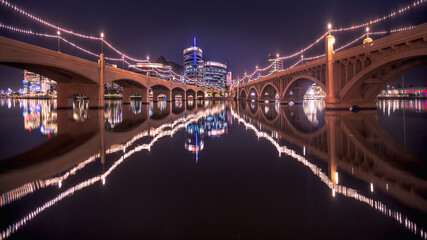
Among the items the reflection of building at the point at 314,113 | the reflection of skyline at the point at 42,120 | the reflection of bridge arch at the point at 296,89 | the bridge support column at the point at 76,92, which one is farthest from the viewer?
the reflection of bridge arch at the point at 296,89

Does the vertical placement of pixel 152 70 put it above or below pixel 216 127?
above

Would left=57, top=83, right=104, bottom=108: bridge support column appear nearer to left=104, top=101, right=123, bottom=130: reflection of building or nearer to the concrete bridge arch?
left=104, top=101, right=123, bottom=130: reflection of building

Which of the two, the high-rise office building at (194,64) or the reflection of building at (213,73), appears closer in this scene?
the high-rise office building at (194,64)

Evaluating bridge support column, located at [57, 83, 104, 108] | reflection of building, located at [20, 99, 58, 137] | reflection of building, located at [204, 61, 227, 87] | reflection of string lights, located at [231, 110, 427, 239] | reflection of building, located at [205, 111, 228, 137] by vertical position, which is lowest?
reflection of string lights, located at [231, 110, 427, 239]

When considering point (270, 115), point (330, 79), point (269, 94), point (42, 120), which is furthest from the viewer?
point (269, 94)

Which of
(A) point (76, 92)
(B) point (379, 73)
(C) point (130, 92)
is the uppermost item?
(C) point (130, 92)

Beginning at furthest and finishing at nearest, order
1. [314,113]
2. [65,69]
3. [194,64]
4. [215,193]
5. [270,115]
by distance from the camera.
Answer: [194,64], [314,113], [65,69], [270,115], [215,193]

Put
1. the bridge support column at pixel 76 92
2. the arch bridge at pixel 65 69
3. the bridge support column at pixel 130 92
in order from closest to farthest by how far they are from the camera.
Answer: the arch bridge at pixel 65 69 → the bridge support column at pixel 76 92 → the bridge support column at pixel 130 92

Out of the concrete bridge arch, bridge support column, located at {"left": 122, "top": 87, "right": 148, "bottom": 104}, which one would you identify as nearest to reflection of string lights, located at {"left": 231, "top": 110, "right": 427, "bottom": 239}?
the concrete bridge arch

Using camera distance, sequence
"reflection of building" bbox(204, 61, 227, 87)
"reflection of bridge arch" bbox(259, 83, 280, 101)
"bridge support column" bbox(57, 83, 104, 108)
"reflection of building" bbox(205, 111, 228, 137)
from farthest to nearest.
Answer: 1. "reflection of building" bbox(204, 61, 227, 87)
2. "reflection of bridge arch" bbox(259, 83, 280, 101)
3. "bridge support column" bbox(57, 83, 104, 108)
4. "reflection of building" bbox(205, 111, 228, 137)

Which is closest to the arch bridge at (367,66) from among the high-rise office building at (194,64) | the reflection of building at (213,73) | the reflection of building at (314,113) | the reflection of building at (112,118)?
the reflection of building at (314,113)

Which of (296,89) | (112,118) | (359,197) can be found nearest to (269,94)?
(296,89)

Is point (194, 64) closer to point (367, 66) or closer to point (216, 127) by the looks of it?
point (367, 66)

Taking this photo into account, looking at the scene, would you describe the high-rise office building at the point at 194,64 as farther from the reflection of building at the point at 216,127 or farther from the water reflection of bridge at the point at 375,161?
the water reflection of bridge at the point at 375,161
